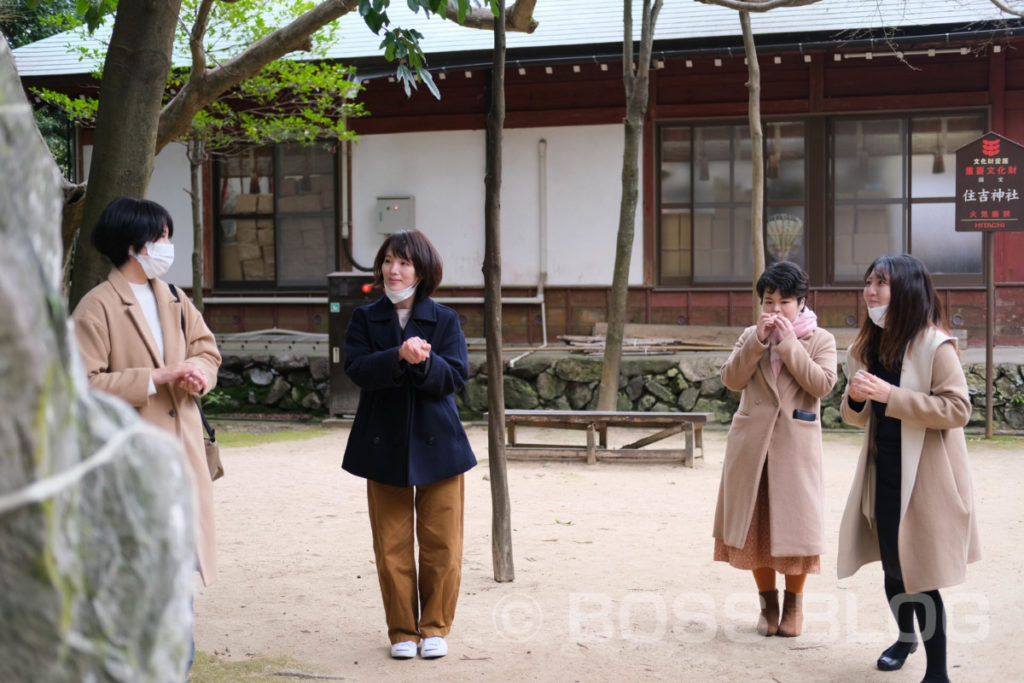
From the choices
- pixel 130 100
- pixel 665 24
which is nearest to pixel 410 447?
pixel 130 100

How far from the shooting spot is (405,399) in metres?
4.48

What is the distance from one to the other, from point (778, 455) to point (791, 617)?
0.71m

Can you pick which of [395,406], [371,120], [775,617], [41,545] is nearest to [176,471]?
[41,545]

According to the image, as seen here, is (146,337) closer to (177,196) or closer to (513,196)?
(513,196)

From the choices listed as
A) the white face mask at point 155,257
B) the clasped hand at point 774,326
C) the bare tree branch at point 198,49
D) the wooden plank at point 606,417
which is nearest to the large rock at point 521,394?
the wooden plank at point 606,417

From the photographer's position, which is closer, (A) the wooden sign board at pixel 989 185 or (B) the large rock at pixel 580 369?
(A) the wooden sign board at pixel 989 185

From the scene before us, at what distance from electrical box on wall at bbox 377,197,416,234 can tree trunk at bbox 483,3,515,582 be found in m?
8.60

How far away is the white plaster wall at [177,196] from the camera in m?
14.9

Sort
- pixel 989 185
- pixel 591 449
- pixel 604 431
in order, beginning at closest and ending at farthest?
pixel 591 449, pixel 604 431, pixel 989 185

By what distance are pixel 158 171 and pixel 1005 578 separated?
41.5ft

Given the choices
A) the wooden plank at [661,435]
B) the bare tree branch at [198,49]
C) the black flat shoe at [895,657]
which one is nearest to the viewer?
the black flat shoe at [895,657]

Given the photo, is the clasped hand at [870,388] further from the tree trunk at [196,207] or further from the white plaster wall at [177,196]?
the white plaster wall at [177,196]

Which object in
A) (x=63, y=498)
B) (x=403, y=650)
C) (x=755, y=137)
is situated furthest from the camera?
(x=755, y=137)

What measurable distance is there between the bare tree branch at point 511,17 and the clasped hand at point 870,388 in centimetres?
283
